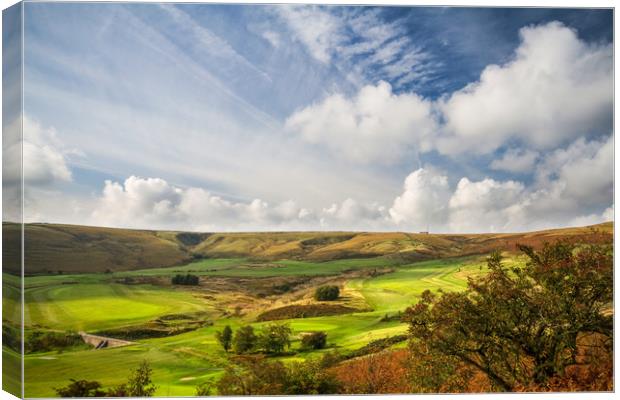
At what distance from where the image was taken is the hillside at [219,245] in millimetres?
6848

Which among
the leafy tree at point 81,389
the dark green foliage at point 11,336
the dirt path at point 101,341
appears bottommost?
the leafy tree at point 81,389

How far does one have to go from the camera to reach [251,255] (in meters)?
7.46

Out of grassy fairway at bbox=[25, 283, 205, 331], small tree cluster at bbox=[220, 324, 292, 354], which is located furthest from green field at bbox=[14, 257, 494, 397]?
small tree cluster at bbox=[220, 324, 292, 354]

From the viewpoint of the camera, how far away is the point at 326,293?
739 centimetres

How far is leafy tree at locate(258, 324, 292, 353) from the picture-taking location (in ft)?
23.1

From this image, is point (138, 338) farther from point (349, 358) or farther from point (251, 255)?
point (349, 358)

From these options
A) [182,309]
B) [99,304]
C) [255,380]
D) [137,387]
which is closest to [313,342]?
[255,380]

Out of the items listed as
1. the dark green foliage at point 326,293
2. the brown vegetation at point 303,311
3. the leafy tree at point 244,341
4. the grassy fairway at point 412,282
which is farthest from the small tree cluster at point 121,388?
the grassy fairway at point 412,282

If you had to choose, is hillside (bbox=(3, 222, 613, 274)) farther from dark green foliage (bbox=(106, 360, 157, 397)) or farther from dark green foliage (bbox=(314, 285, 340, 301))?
dark green foliage (bbox=(106, 360, 157, 397))

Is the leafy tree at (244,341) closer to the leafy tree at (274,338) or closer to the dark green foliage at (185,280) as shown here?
the leafy tree at (274,338)

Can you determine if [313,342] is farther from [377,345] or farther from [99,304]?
[99,304]

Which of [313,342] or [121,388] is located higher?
[313,342]

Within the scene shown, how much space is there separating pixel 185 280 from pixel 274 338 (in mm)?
1620

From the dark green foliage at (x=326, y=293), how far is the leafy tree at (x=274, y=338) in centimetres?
67
